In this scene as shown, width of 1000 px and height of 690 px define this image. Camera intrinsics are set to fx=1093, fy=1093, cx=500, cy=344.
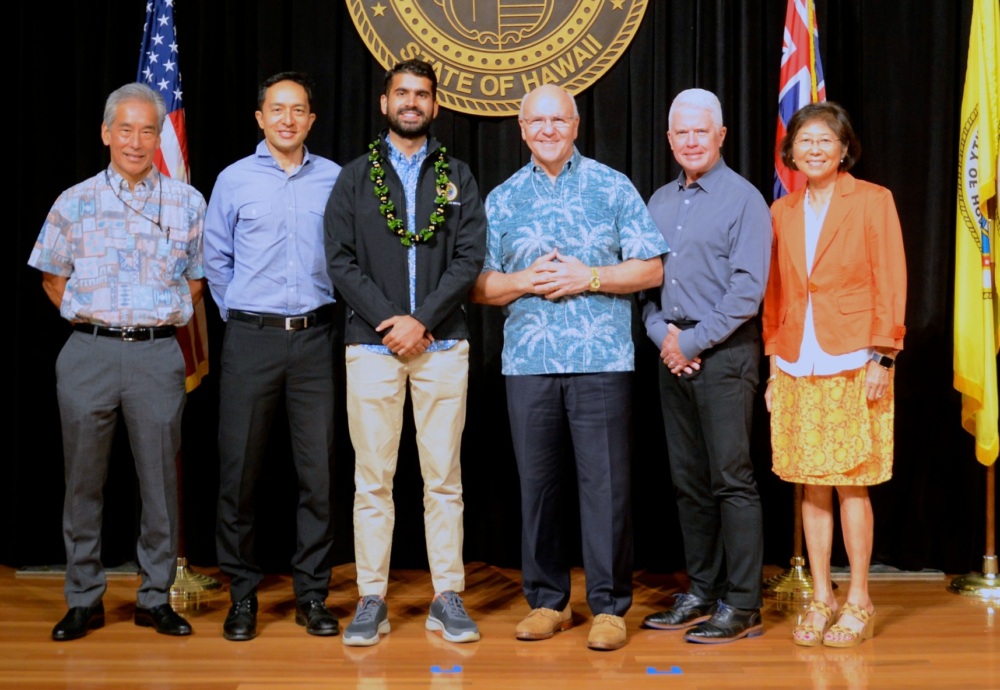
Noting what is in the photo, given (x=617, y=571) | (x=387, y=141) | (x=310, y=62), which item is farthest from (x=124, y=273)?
(x=617, y=571)

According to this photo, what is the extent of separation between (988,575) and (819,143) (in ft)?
6.27

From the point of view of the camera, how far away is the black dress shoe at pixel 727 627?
3.53 m

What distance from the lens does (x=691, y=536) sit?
3787 mm

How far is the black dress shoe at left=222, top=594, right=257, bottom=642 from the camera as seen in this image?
356cm

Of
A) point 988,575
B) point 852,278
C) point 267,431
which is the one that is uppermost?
point 852,278

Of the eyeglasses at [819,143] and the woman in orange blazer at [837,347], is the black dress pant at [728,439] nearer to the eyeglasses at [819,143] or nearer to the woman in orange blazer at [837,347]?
the woman in orange blazer at [837,347]

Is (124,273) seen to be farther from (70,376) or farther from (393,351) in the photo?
(393,351)

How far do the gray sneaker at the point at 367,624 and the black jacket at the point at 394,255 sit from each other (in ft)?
2.81

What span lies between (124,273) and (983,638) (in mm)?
3067

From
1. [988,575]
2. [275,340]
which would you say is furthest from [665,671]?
[988,575]

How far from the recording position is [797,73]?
4.23 m

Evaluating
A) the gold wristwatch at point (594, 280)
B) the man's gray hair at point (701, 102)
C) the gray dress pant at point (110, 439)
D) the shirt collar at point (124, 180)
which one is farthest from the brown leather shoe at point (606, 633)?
the shirt collar at point (124, 180)

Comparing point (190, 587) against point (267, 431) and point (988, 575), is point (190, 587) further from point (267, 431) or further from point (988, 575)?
point (988, 575)

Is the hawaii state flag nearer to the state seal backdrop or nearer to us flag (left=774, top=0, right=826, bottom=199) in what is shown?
the state seal backdrop
